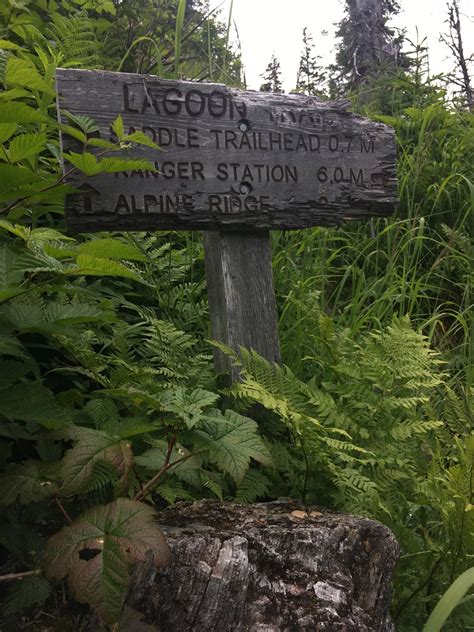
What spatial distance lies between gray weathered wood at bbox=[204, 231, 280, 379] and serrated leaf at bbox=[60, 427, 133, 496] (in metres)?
0.83

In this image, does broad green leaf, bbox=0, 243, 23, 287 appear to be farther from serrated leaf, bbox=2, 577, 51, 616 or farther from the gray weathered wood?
the gray weathered wood

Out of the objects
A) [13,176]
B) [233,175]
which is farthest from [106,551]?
[233,175]

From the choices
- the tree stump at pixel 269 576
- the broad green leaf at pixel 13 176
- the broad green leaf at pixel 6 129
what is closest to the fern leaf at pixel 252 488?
the tree stump at pixel 269 576

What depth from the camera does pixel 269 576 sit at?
1.58 meters

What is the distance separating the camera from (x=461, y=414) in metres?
2.08

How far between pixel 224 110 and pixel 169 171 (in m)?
0.29

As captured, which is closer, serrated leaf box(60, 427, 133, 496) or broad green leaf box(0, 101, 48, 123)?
serrated leaf box(60, 427, 133, 496)

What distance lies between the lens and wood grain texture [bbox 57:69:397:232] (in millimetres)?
2066

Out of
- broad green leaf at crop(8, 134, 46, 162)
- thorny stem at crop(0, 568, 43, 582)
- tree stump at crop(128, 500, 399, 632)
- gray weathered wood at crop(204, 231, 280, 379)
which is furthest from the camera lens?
gray weathered wood at crop(204, 231, 280, 379)

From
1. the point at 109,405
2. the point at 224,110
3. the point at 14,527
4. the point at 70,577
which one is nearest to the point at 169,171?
the point at 224,110

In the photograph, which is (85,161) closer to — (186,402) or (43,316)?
(43,316)

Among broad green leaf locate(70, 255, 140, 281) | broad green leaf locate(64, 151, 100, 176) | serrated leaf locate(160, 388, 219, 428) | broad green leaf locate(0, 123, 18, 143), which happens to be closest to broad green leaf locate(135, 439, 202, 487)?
serrated leaf locate(160, 388, 219, 428)

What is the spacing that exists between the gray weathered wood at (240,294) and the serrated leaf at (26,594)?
100 cm

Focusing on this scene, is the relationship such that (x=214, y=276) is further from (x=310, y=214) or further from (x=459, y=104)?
(x=459, y=104)
